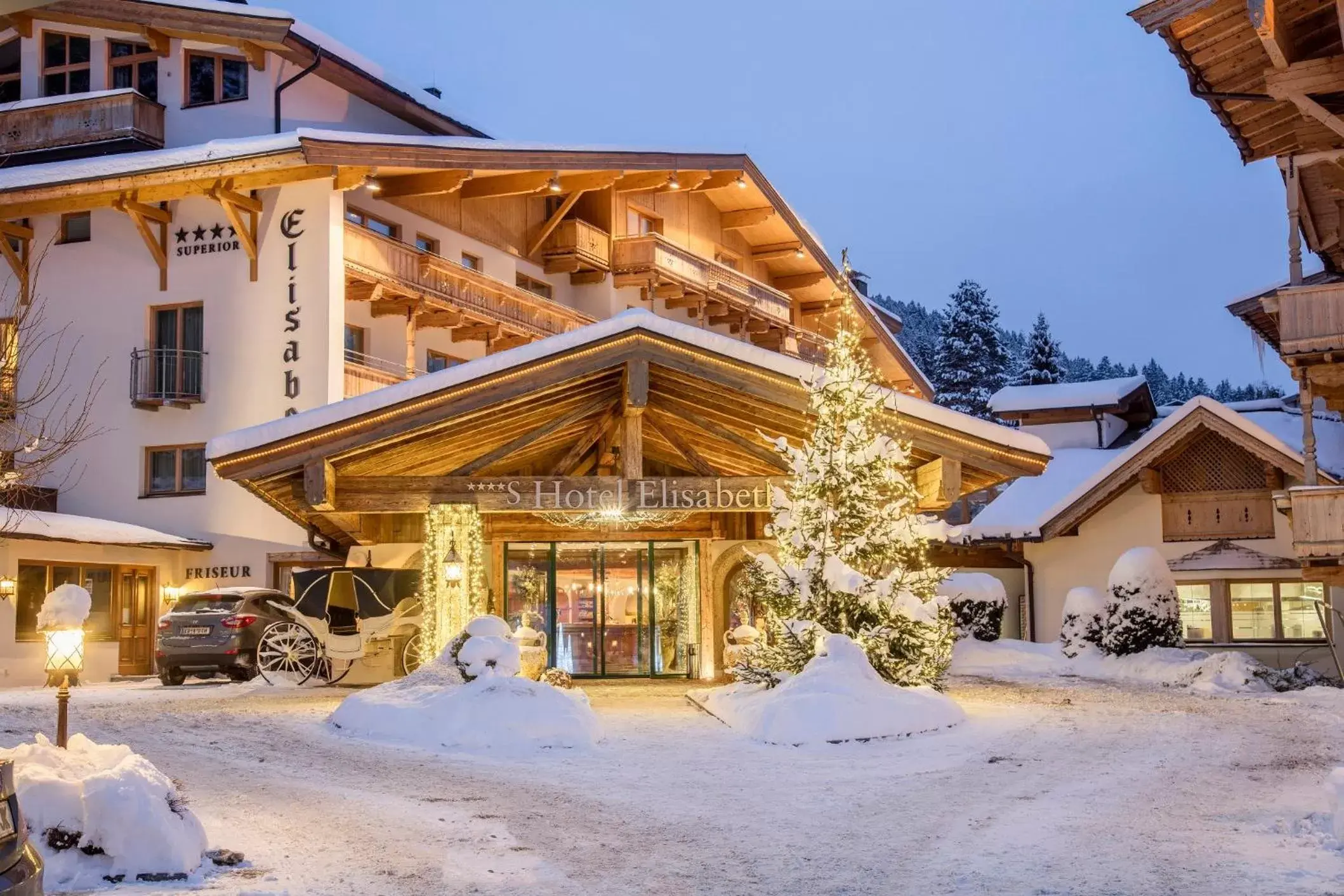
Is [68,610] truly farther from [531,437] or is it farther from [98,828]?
[531,437]

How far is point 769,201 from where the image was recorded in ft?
121

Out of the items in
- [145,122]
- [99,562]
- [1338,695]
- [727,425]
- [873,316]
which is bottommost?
[1338,695]

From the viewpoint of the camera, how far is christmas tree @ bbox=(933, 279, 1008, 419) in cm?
5894

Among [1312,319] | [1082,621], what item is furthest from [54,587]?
[1312,319]

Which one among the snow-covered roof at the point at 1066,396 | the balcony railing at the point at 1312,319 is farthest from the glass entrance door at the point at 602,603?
the snow-covered roof at the point at 1066,396

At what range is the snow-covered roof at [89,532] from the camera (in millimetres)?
23922

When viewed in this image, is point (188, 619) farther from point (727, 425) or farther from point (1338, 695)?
point (1338, 695)

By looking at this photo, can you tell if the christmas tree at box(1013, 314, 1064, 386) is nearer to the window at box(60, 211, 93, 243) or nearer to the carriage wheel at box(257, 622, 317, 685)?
the window at box(60, 211, 93, 243)


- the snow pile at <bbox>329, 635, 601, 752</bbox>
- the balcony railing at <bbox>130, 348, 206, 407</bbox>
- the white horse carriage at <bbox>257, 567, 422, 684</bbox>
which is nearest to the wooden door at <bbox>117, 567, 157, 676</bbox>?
the balcony railing at <bbox>130, 348, 206, 407</bbox>

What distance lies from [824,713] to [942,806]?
3665 mm

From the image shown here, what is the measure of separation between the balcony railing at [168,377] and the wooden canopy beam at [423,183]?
16.0 ft

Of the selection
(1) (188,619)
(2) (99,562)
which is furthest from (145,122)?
(1) (188,619)

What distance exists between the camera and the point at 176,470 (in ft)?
93.0

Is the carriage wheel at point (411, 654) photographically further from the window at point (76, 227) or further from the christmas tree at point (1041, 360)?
the christmas tree at point (1041, 360)
